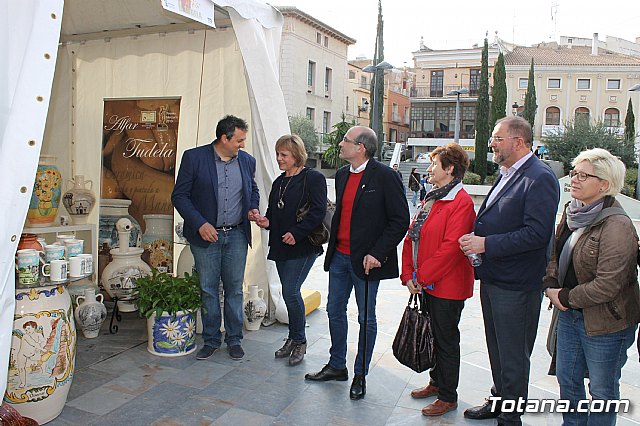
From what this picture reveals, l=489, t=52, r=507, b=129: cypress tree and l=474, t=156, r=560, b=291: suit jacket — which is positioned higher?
l=489, t=52, r=507, b=129: cypress tree

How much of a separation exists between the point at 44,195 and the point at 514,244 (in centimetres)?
304

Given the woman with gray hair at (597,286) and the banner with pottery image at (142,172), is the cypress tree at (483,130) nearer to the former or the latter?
the banner with pottery image at (142,172)

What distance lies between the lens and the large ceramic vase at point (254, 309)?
4.48 m

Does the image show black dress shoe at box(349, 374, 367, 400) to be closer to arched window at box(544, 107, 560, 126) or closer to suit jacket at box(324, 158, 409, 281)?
suit jacket at box(324, 158, 409, 281)

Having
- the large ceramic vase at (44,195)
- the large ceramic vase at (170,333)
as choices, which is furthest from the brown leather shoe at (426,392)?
the large ceramic vase at (44,195)

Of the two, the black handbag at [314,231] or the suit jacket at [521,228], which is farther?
the black handbag at [314,231]

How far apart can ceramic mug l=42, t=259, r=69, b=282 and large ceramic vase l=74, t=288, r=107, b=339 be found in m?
1.43

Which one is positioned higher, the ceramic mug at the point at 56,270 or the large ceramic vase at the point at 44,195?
the large ceramic vase at the point at 44,195

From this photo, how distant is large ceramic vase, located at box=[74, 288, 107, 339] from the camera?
420 cm

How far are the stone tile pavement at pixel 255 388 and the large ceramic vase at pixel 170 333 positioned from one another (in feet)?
0.24

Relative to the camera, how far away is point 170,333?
3936mm

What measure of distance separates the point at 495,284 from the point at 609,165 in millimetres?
774

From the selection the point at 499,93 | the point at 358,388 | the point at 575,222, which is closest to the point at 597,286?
the point at 575,222

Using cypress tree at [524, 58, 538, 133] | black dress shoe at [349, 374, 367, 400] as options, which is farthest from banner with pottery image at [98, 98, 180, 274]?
cypress tree at [524, 58, 538, 133]
